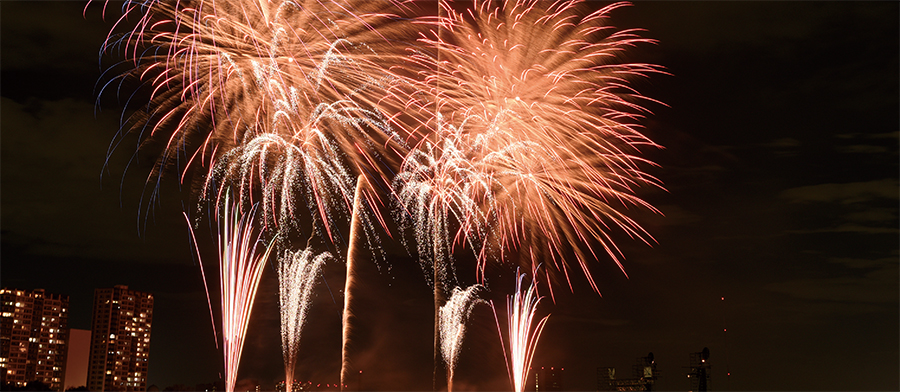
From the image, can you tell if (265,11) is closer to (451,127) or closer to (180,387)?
(451,127)

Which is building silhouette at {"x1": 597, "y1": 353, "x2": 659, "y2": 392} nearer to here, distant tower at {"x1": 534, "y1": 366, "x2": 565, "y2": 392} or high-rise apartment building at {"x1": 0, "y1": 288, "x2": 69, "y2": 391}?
distant tower at {"x1": 534, "y1": 366, "x2": 565, "y2": 392}

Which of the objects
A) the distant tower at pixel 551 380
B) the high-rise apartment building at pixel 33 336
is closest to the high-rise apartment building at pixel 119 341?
the high-rise apartment building at pixel 33 336

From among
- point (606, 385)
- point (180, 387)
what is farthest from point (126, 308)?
point (606, 385)

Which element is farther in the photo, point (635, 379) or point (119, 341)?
point (119, 341)

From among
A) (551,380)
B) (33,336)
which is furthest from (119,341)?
(551,380)

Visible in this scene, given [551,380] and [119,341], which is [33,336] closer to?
[119,341]
